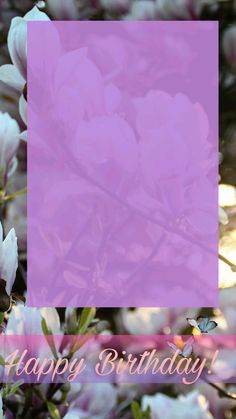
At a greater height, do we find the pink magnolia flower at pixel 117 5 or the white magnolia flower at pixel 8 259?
the pink magnolia flower at pixel 117 5

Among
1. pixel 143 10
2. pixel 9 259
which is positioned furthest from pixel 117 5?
pixel 9 259

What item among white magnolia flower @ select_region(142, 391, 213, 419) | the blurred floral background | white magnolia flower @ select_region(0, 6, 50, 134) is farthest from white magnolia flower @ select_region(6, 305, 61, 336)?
white magnolia flower @ select_region(0, 6, 50, 134)

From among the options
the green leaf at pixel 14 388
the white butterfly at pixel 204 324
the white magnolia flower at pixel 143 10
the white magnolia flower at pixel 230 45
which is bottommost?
the green leaf at pixel 14 388

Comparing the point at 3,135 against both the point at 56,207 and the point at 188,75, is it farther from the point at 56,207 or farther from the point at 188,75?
the point at 188,75

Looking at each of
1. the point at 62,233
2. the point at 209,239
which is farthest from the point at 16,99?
the point at 209,239

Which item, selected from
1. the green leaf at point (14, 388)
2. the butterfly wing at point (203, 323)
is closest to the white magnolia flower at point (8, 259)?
the green leaf at point (14, 388)

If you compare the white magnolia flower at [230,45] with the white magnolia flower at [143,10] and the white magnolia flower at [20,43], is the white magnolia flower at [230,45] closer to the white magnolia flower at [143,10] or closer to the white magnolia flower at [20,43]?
the white magnolia flower at [143,10]
